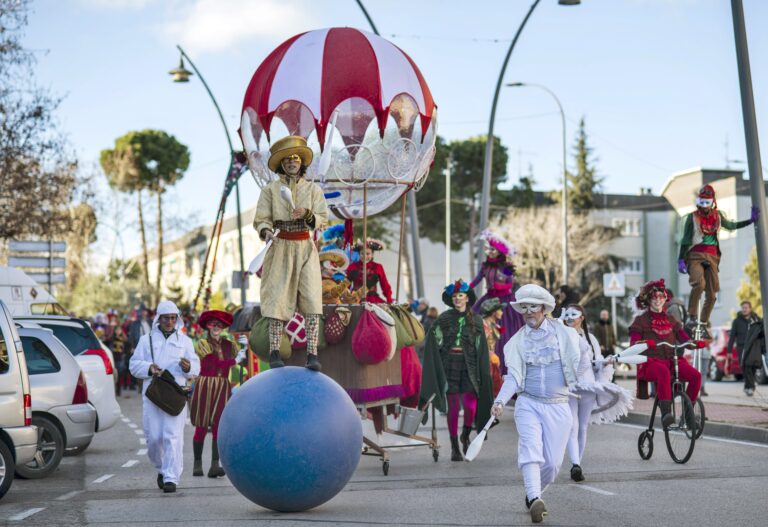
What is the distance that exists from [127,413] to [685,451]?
583 inches

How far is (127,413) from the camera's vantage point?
26.0 m

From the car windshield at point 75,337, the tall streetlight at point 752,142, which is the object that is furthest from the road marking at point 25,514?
the tall streetlight at point 752,142

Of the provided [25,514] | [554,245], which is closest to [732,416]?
[25,514]

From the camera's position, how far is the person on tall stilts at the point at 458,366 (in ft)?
48.8

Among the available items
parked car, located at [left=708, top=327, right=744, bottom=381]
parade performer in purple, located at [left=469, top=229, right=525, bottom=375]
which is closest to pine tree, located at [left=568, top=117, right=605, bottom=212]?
parked car, located at [left=708, top=327, right=744, bottom=381]

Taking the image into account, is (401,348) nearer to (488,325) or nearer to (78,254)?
(488,325)

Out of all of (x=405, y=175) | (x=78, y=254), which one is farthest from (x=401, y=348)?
(x=78, y=254)

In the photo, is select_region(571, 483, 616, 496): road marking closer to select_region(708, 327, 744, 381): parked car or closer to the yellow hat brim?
the yellow hat brim

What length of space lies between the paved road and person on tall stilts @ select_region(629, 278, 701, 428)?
780 mm

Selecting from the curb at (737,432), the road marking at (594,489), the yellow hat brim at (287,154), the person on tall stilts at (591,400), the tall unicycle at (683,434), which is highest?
the yellow hat brim at (287,154)

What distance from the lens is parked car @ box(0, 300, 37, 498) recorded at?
38.9 feet

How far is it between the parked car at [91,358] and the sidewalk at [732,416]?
311 inches

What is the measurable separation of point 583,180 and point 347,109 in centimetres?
6819

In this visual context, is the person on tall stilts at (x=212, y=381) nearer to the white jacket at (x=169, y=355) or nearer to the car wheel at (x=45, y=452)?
the white jacket at (x=169, y=355)
